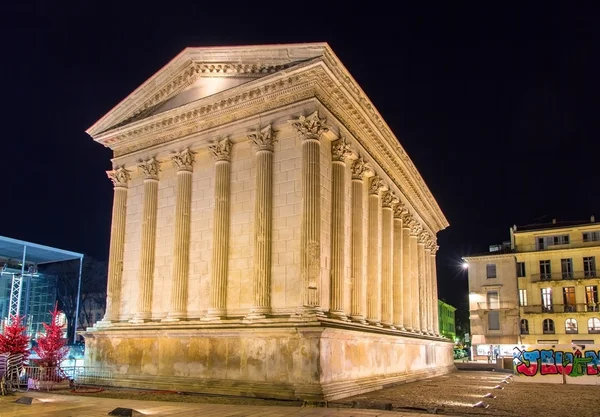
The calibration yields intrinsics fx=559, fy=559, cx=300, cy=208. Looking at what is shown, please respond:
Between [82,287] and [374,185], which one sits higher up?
[374,185]

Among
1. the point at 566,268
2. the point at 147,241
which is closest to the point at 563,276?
the point at 566,268

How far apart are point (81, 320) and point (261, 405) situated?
79.3 meters

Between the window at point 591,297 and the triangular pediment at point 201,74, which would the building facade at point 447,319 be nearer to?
the window at point 591,297

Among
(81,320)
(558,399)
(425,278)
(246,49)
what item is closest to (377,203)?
(246,49)

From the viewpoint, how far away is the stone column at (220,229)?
76.8 ft

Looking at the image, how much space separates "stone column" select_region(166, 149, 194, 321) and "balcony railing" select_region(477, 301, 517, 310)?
170 feet

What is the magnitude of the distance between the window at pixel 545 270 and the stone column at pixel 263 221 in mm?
52956

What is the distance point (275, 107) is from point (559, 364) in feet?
66.4

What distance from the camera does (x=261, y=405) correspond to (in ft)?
60.6

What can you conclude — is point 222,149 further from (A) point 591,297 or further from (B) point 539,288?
(A) point 591,297

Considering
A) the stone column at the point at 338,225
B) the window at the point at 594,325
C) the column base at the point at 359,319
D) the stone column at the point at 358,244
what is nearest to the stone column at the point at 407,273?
the stone column at the point at 358,244

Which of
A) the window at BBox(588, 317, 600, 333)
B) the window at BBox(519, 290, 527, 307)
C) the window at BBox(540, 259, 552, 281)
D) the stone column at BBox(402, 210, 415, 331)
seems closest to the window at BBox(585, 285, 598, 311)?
the window at BBox(588, 317, 600, 333)

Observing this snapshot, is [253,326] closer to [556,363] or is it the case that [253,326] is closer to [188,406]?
[188,406]

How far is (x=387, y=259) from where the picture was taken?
3169 cm
